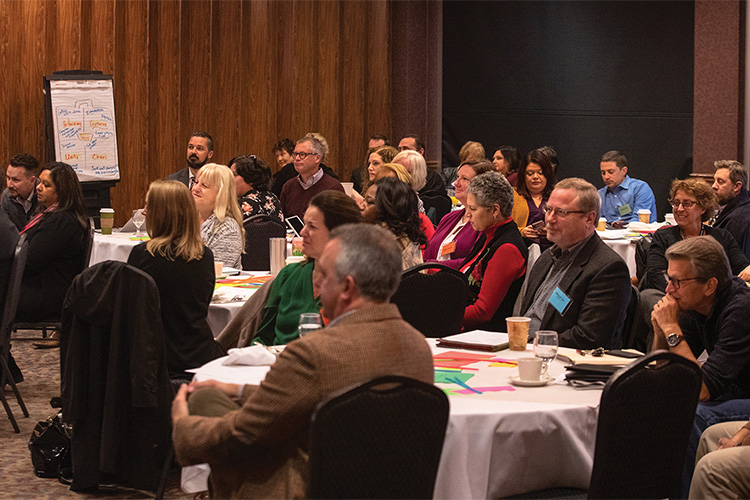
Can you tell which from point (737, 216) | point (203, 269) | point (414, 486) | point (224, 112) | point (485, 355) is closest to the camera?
point (414, 486)

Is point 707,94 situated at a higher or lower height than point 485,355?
higher

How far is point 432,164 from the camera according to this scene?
12.3 meters

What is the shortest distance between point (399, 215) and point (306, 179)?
377 centimetres

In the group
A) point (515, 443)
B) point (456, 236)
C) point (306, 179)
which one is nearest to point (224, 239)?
point (456, 236)

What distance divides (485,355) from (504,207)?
53.9 inches

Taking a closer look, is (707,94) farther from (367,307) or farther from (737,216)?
(367,307)

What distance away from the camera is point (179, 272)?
3904 mm

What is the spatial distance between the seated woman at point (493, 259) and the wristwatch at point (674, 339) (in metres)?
1.04

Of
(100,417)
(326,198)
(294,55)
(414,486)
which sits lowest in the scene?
(100,417)

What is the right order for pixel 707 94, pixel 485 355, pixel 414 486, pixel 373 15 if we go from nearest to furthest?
pixel 414 486 → pixel 485 355 → pixel 707 94 → pixel 373 15

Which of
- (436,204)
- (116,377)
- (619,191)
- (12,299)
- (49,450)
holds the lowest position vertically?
(49,450)

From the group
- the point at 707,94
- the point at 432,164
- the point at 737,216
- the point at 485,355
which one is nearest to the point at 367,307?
the point at 485,355

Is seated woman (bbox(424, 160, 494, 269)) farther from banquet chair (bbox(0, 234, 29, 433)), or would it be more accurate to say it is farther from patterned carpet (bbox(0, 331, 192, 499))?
banquet chair (bbox(0, 234, 29, 433))

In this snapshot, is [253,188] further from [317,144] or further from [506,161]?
[506,161]
